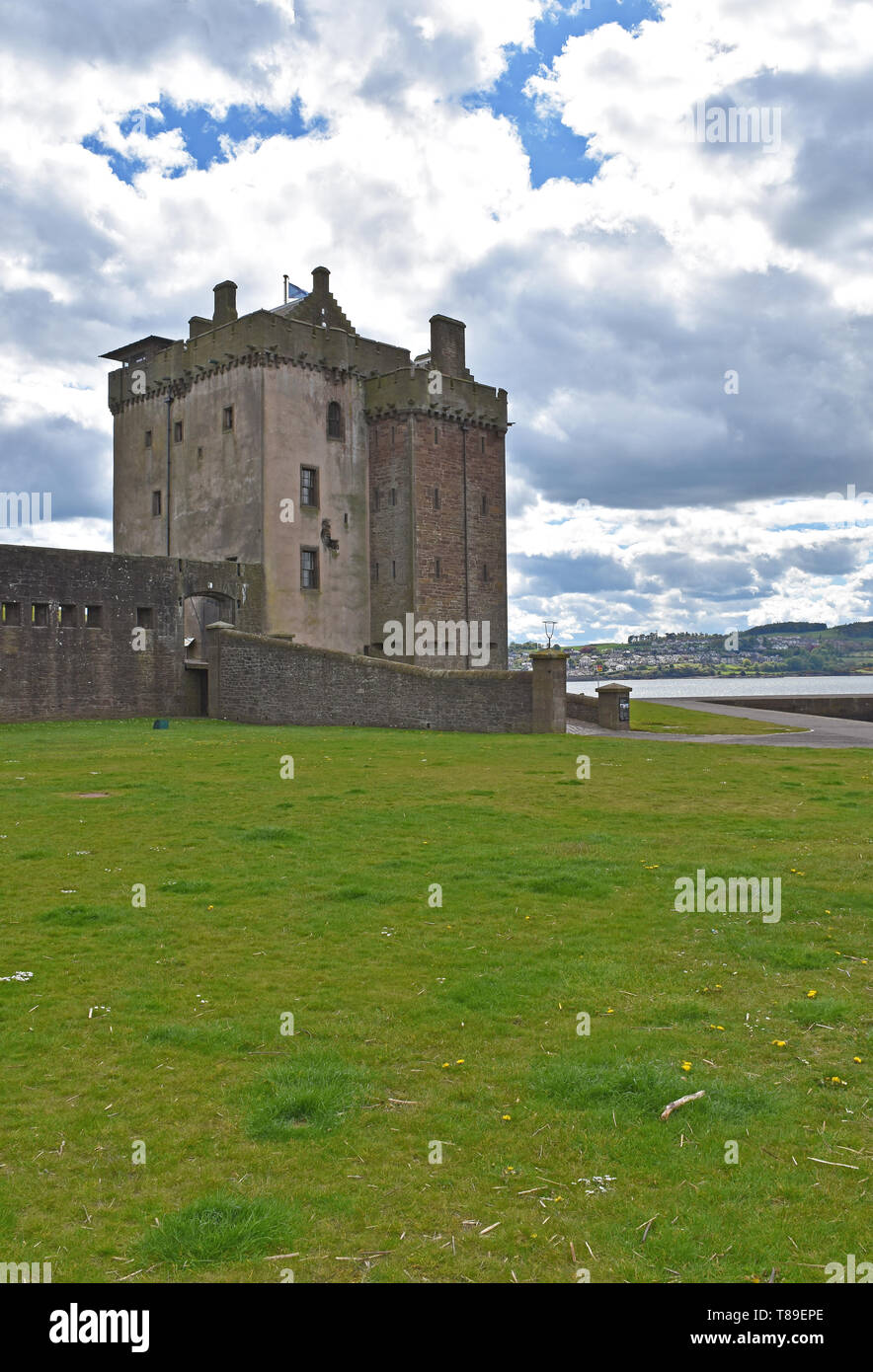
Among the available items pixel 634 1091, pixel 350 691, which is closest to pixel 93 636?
pixel 350 691

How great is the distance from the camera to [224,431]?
Result: 50.6 metres

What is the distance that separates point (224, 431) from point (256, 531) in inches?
227

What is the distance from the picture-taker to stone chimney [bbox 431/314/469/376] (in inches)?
2174

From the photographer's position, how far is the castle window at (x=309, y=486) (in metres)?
50.9

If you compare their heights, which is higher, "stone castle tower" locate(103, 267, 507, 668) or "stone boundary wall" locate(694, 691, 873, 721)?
"stone castle tower" locate(103, 267, 507, 668)

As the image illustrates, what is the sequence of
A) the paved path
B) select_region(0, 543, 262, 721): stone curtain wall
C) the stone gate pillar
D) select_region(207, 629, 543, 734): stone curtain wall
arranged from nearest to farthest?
1. the paved path
2. the stone gate pillar
3. select_region(207, 629, 543, 734): stone curtain wall
4. select_region(0, 543, 262, 721): stone curtain wall

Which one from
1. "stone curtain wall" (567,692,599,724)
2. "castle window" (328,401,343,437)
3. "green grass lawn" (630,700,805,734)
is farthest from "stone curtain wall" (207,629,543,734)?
"castle window" (328,401,343,437)

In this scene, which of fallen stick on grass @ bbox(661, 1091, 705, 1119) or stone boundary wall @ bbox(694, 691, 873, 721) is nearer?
fallen stick on grass @ bbox(661, 1091, 705, 1119)

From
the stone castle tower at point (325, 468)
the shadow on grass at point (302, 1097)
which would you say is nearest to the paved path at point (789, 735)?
the stone castle tower at point (325, 468)

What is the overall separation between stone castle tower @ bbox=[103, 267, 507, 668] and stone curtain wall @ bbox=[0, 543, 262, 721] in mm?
7059

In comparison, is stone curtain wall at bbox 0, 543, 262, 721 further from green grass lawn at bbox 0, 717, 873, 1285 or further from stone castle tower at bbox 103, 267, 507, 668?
green grass lawn at bbox 0, 717, 873, 1285

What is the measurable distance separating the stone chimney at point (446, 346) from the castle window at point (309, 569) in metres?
12.4

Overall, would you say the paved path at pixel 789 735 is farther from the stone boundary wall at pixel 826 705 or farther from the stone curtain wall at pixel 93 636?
the stone curtain wall at pixel 93 636

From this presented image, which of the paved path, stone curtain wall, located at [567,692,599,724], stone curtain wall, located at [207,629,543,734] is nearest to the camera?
the paved path
